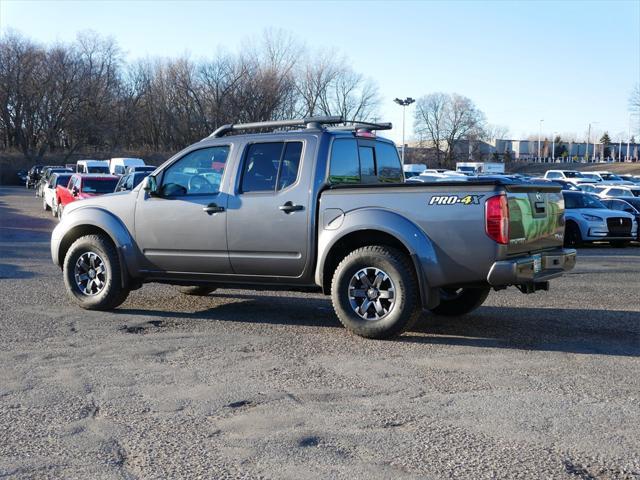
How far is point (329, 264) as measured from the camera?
314 inches

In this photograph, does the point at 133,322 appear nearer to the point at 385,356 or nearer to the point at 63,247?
the point at 63,247

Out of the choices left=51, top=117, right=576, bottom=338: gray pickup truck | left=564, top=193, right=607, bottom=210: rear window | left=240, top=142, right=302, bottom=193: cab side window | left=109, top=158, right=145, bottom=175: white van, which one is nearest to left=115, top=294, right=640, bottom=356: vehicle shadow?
left=51, top=117, right=576, bottom=338: gray pickup truck

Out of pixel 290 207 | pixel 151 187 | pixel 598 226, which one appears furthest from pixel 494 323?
pixel 598 226

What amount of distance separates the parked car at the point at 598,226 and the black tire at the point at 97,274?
14.1 meters

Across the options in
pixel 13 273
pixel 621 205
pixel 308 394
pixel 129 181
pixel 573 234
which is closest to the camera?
pixel 308 394

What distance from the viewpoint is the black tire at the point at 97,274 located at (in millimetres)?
8969

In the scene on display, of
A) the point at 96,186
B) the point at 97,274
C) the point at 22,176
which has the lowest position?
the point at 22,176

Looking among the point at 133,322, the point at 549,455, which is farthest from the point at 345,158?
the point at 549,455

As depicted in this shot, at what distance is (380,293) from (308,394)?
2.07 metres

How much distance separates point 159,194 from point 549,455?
18.5 ft

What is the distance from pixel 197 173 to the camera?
877 centimetres

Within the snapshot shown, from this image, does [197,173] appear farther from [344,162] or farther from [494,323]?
[494,323]

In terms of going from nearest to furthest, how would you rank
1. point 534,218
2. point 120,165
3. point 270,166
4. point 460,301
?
1. point 534,218
2. point 270,166
3. point 460,301
4. point 120,165

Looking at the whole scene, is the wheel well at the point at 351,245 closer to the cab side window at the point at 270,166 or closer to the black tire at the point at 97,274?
the cab side window at the point at 270,166
